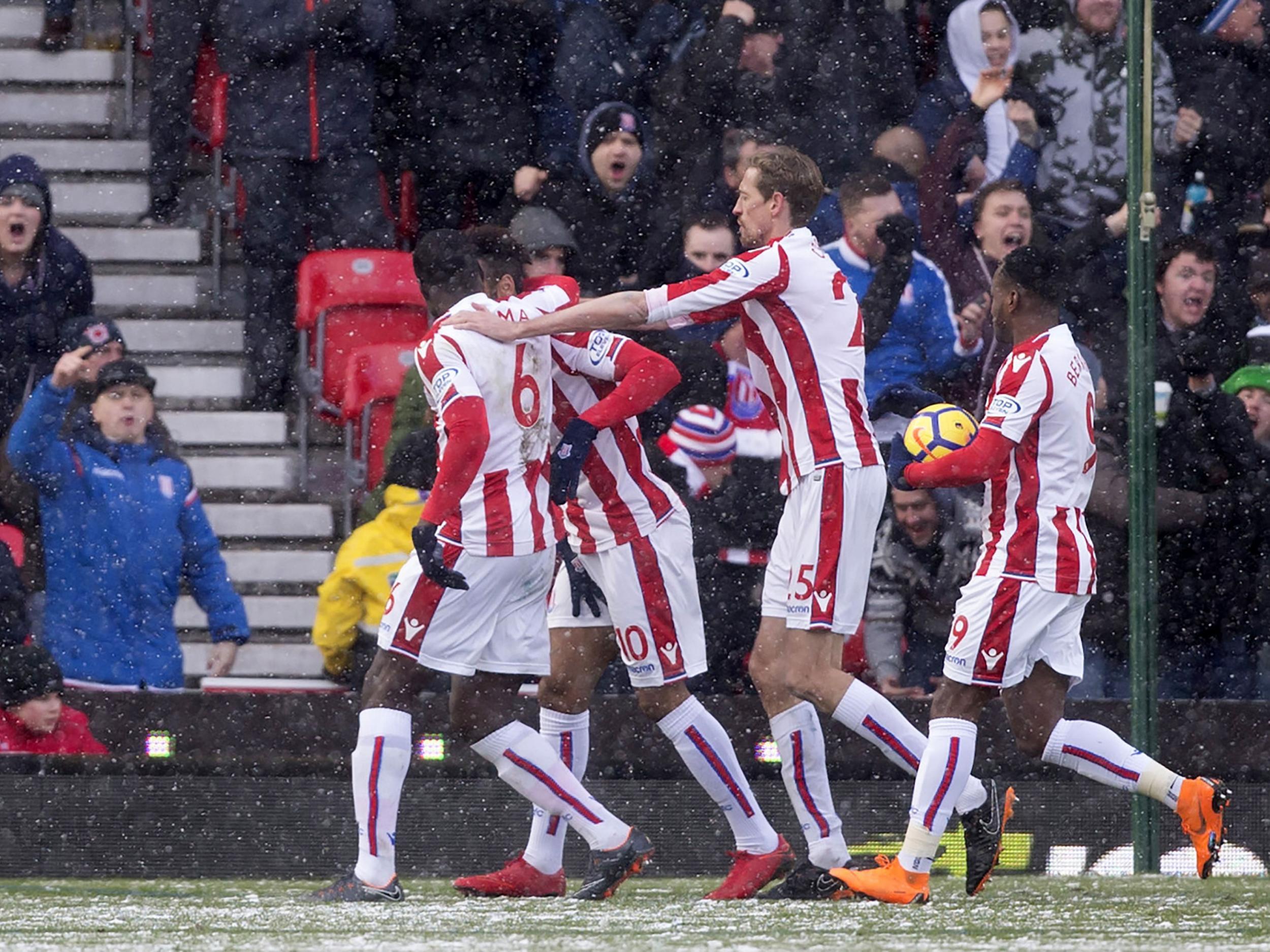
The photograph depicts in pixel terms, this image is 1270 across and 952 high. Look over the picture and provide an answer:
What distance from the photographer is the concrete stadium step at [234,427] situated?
8711mm

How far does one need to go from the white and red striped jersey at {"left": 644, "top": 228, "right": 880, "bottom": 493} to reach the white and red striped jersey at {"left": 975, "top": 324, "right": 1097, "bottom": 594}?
14.4 inches

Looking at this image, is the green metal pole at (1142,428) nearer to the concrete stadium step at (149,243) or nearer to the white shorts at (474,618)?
the white shorts at (474,618)

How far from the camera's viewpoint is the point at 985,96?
8.18 metres

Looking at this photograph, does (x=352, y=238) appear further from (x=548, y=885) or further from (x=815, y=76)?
(x=548, y=885)

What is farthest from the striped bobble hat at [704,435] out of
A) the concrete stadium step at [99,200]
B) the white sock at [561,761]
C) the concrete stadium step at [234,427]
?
the concrete stadium step at [99,200]

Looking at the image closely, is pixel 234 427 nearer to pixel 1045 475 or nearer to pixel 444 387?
pixel 444 387

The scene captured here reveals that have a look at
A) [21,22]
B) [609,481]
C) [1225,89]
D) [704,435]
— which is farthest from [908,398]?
[21,22]

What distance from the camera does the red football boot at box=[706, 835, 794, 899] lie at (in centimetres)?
564

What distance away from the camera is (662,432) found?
24.3ft

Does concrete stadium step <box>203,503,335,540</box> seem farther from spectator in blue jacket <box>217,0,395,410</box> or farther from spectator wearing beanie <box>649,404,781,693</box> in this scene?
spectator wearing beanie <box>649,404,781,693</box>

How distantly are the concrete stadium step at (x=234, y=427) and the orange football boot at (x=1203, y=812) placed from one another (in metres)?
4.42

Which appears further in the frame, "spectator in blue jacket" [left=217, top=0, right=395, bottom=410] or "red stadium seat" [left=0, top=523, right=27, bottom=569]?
"spectator in blue jacket" [left=217, top=0, right=395, bottom=410]

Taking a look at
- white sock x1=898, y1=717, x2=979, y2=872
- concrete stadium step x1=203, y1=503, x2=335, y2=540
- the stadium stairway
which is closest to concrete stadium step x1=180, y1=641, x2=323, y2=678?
the stadium stairway

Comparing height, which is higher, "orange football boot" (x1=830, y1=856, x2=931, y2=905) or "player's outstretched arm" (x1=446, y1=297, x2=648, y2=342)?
"player's outstretched arm" (x1=446, y1=297, x2=648, y2=342)
